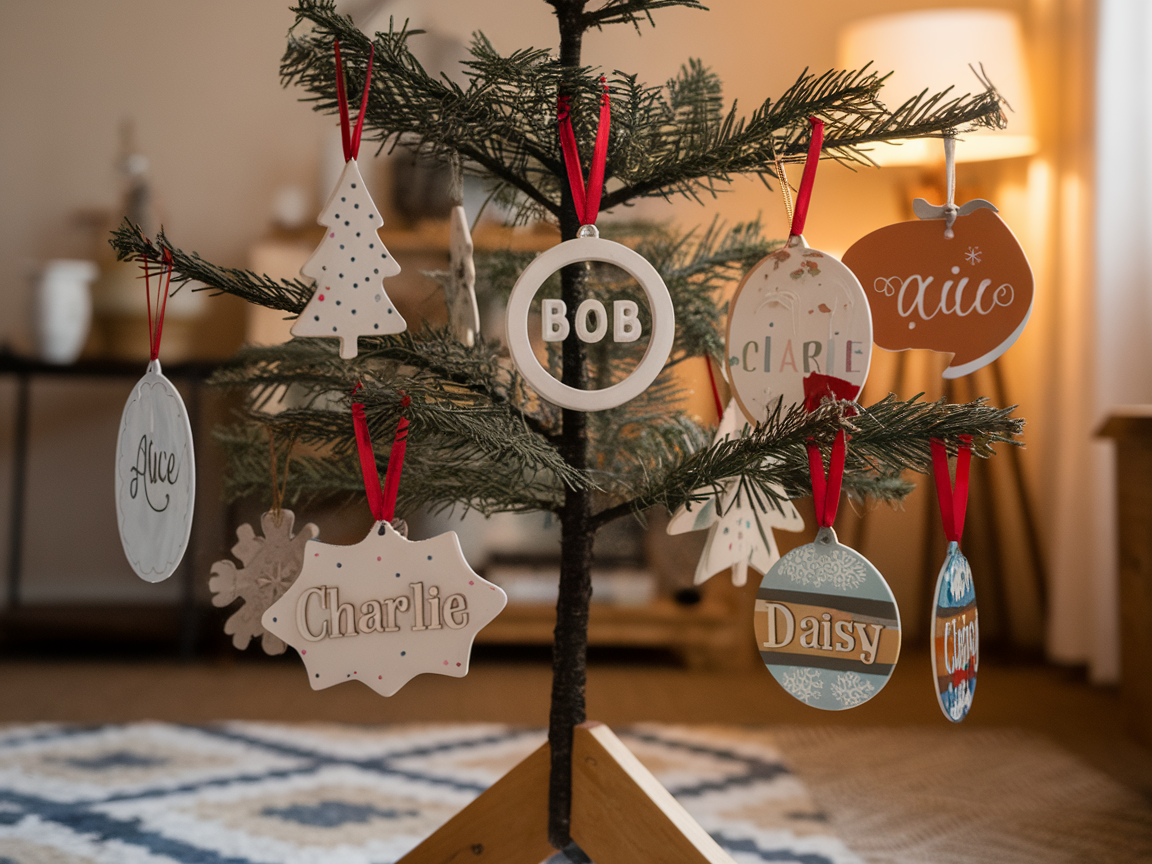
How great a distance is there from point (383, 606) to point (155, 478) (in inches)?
7.0

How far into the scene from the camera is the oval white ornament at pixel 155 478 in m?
0.61

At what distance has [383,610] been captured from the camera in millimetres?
580

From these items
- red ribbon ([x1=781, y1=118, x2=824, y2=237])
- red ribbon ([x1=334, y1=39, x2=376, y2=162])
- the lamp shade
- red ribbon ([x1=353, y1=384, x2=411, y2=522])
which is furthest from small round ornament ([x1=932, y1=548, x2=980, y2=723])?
the lamp shade

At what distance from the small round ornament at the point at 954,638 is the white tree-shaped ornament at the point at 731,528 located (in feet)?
0.41

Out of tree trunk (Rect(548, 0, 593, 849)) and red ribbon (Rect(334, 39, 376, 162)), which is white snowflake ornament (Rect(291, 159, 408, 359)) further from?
tree trunk (Rect(548, 0, 593, 849))

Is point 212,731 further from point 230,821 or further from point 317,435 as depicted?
point 317,435

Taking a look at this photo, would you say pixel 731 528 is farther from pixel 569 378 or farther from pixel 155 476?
pixel 155 476

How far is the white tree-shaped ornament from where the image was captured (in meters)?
0.72

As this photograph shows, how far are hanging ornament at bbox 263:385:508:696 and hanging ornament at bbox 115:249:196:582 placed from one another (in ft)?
0.32

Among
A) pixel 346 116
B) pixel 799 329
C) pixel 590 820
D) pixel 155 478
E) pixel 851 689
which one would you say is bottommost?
pixel 590 820

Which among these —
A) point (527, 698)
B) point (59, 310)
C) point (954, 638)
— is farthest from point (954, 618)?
point (59, 310)

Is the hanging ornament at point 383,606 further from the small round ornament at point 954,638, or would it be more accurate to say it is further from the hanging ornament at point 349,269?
the small round ornament at point 954,638

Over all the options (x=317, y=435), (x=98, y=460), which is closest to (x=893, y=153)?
(x=317, y=435)

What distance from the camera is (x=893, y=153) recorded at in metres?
1.83
